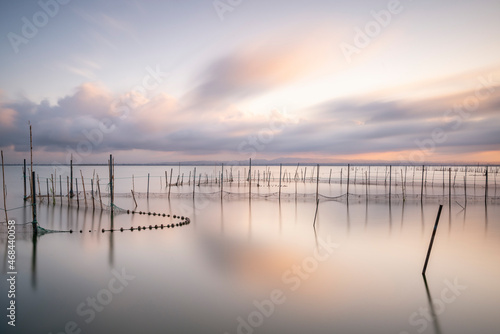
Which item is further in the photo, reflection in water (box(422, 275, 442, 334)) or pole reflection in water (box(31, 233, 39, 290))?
pole reflection in water (box(31, 233, 39, 290))

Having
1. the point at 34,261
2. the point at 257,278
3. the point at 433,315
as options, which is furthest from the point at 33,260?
the point at 433,315

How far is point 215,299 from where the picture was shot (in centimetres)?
776

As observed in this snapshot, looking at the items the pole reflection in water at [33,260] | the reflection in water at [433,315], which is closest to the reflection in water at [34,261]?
the pole reflection in water at [33,260]

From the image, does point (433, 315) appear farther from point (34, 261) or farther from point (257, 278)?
point (34, 261)

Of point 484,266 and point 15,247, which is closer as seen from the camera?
point 484,266

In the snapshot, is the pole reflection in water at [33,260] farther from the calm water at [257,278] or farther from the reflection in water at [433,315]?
the reflection in water at [433,315]

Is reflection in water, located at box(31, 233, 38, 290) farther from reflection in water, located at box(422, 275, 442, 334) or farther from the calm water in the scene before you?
reflection in water, located at box(422, 275, 442, 334)

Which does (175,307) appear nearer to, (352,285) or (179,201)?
(352,285)

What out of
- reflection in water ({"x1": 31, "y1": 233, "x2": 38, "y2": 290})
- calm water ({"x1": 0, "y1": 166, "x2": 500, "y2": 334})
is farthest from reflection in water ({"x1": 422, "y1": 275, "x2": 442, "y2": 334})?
reflection in water ({"x1": 31, "y1": 233, "x2": 38, "y2": 290})

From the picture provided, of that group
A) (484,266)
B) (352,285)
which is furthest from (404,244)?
(352,285)

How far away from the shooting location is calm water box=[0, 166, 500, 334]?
262 inches

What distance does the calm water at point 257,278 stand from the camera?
6660 millimetres

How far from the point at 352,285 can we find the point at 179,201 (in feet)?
69.5

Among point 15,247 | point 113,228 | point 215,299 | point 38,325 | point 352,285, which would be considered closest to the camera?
point 38,325
